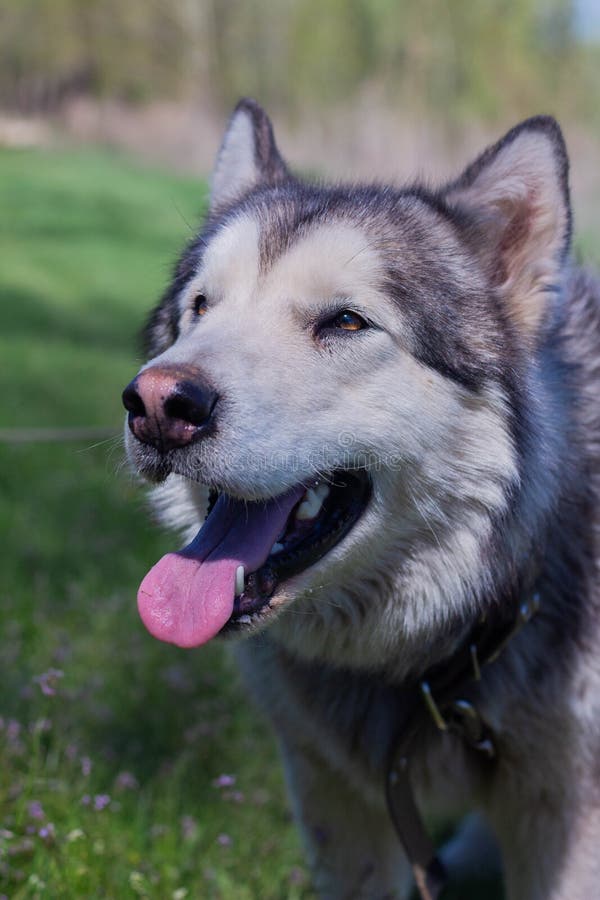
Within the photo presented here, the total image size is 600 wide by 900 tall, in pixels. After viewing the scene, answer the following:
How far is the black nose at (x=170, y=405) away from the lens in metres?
1.99

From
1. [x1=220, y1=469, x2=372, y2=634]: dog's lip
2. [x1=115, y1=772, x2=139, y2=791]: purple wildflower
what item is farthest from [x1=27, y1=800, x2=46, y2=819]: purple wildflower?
[x1=220, y1=469, x2=372, y2=634]: dog's lip

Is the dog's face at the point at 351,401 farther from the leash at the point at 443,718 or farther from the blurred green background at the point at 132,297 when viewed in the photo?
the blurred green background at the point at 132,297

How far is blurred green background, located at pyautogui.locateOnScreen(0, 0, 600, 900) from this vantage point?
2.82 meters

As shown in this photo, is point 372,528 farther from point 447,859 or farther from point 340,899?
point 447,859

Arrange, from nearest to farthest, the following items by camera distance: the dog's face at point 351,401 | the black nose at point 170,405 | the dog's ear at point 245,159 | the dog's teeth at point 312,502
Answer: the black nose at point 170,405, the dog's face at point 351,401, the dog's teeth at point 312,502, the dog's ear at point 245,159

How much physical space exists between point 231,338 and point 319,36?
31744mm

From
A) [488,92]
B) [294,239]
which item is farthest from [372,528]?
[488,92]

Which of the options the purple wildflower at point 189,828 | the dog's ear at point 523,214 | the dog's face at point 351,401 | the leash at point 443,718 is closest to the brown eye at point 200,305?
the dog's face at point 351,401

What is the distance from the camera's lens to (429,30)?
28.3 m

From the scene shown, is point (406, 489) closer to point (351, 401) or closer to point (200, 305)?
point (351, 401)

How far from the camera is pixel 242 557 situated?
225 cm

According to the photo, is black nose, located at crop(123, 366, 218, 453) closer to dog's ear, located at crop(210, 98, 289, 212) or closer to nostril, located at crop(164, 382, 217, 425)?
nostril, located at crop(164, 382, 217, 425)

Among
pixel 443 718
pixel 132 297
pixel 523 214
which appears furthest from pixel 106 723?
pixel 132 297

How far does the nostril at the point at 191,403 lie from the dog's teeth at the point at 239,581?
367 millimetres
